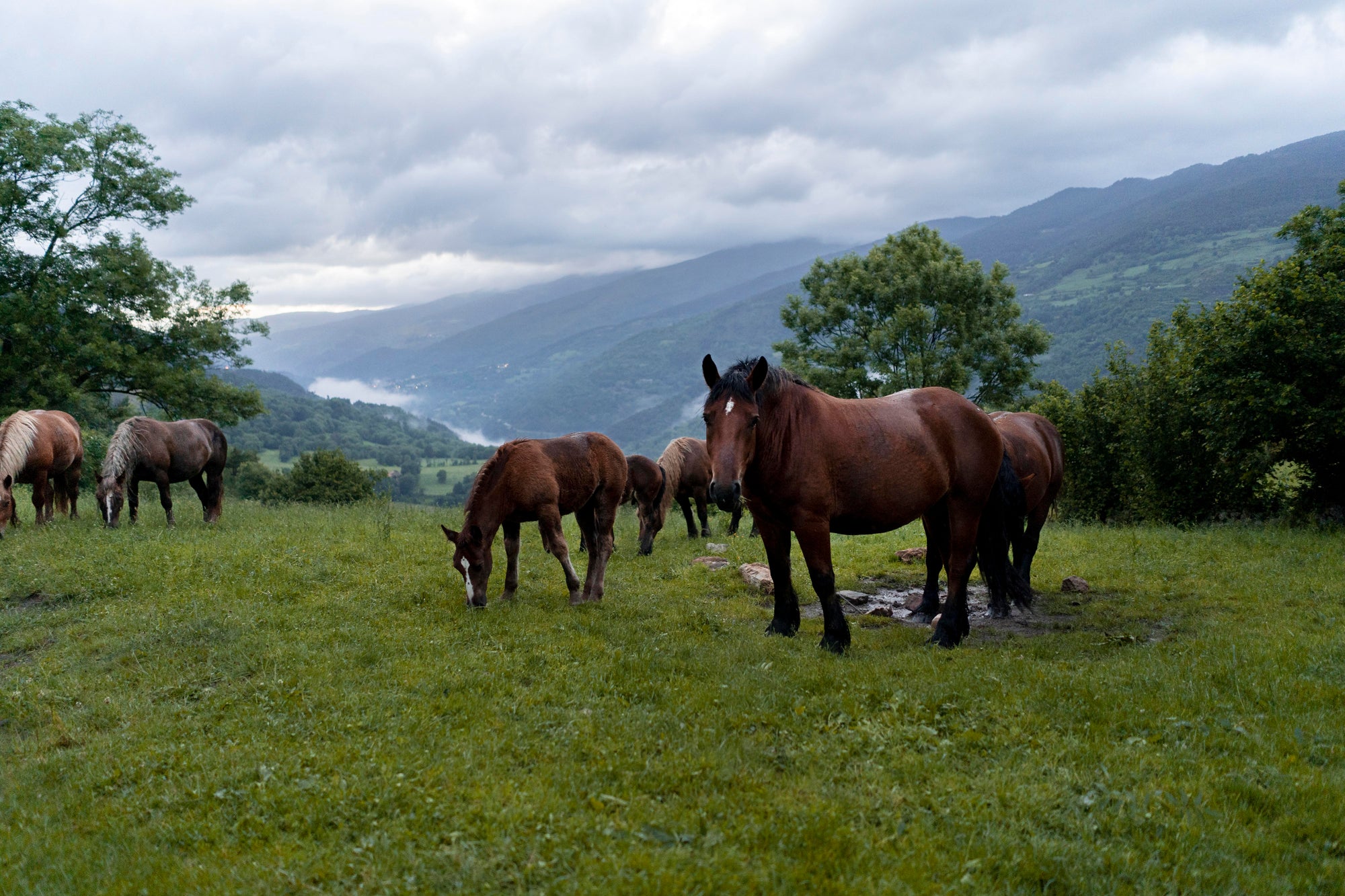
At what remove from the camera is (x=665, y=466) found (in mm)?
16938

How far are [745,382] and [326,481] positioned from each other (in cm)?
3611

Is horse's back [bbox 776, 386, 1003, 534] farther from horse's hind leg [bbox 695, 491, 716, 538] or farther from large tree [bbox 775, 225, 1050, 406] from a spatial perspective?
large tree [bbox 775, 225, 1050, 406]

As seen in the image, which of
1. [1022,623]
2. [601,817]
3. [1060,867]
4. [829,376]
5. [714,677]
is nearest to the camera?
[1060,867]

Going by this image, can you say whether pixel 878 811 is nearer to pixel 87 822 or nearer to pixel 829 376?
pixel 87 822

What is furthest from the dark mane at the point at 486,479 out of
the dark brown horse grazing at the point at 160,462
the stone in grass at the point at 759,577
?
the dark brown horse grazing at the point at 160,462

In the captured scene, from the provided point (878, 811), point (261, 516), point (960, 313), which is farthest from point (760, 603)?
point (960, 313)

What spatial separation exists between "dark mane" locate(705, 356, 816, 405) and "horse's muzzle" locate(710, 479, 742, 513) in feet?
2.94

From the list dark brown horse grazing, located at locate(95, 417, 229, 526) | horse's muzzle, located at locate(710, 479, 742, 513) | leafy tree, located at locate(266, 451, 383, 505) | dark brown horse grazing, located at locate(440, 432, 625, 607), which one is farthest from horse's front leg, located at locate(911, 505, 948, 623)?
leafy tree, located at locate(266, 451, 383, 505)

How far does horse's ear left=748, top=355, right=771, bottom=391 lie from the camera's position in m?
7.50

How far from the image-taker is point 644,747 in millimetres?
5383

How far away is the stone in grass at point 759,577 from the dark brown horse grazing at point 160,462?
11240 millimetres

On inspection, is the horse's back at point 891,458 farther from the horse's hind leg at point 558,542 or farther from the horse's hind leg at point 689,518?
the horse's hind leg at point 689,518

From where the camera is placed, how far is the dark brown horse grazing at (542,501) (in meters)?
9.80

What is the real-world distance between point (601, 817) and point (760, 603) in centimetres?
671
